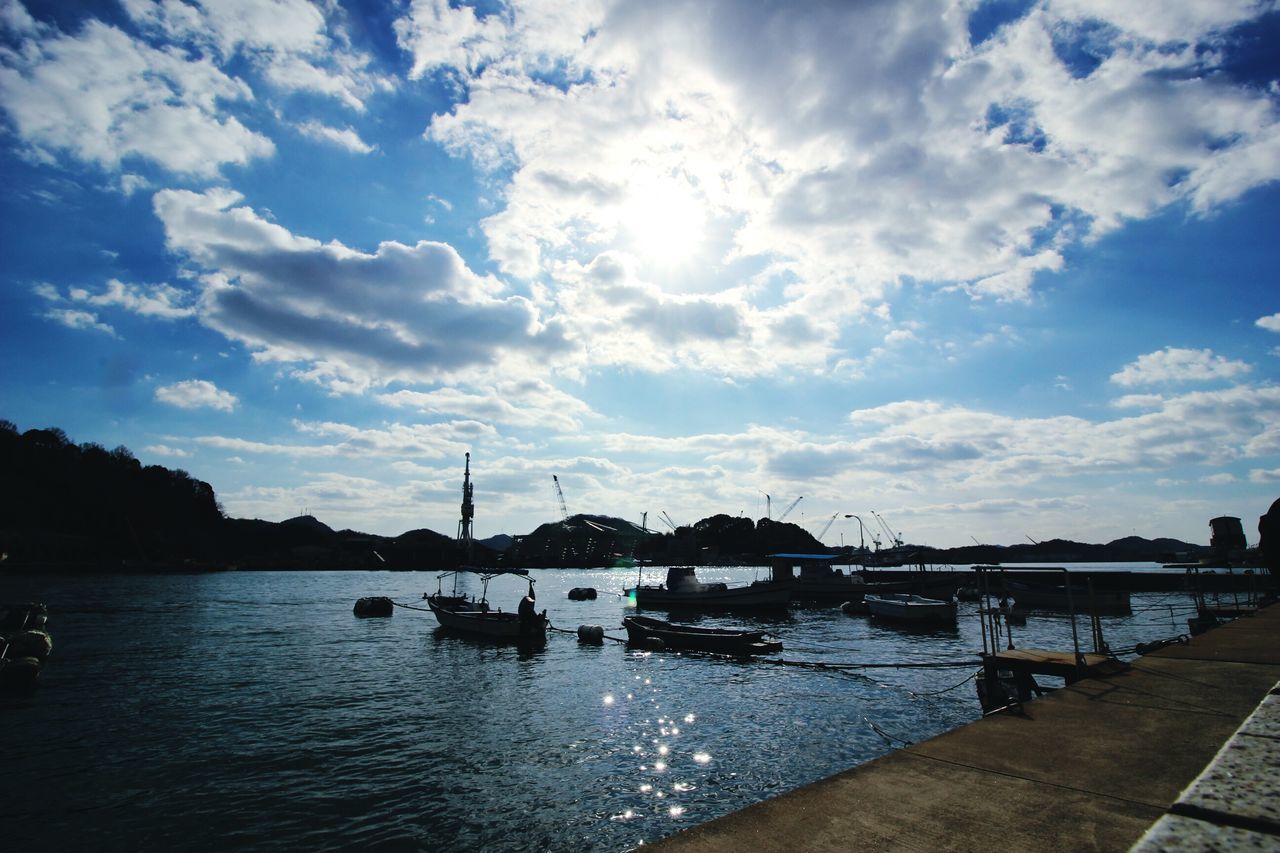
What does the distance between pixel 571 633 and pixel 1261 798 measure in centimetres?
5467

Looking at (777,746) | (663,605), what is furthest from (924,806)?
(663,605)

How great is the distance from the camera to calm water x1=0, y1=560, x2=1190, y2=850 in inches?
614

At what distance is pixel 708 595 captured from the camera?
72375 millimetres

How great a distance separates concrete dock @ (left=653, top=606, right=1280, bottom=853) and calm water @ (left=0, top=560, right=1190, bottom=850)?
904 cm

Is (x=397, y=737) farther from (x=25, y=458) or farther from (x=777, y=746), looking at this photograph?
(x=25, y=458)

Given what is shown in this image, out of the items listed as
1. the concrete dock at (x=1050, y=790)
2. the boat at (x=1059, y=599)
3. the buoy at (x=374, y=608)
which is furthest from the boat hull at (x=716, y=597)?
the concrete dock at (x=1050, y=790)

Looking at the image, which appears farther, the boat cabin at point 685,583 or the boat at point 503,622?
the boat cabin at point 685,583

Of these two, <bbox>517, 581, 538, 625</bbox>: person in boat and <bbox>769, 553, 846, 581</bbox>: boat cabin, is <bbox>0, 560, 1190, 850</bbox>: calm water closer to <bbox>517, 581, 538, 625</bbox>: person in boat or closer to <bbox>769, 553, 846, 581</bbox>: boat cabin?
<bbox>517, 581, 538, 625</bbox>: person in boat

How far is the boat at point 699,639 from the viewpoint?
3928 cm

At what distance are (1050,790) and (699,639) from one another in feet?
118

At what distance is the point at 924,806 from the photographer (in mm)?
6746

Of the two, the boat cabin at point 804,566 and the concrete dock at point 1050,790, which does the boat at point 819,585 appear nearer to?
the boat cabin at point 804,566

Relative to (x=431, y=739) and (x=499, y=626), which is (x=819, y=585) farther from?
(x=431, y=739)

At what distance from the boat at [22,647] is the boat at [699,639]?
32.3m
